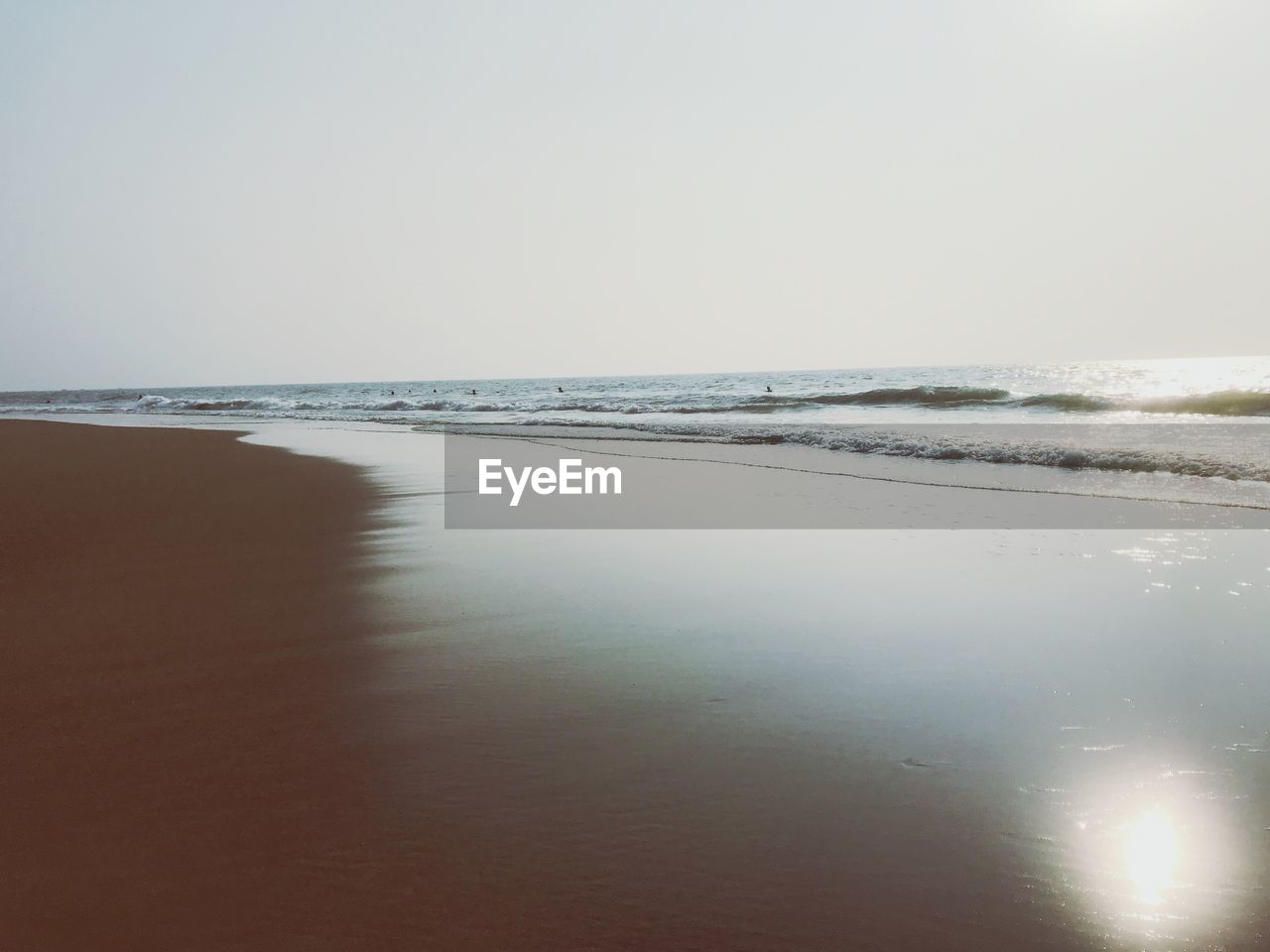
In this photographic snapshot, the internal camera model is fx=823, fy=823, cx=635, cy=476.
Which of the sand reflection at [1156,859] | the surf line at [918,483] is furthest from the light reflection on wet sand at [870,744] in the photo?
the surf line at [918,483]

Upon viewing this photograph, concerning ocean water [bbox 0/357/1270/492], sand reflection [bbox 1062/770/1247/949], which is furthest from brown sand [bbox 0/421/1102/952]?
ocean water [bbox 0/357/1270/492]

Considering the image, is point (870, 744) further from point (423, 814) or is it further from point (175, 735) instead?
point (175, 735)

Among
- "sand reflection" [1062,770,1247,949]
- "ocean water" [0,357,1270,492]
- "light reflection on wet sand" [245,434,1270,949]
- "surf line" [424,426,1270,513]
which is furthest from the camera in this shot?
"ocean water" [0,357,1270,492]

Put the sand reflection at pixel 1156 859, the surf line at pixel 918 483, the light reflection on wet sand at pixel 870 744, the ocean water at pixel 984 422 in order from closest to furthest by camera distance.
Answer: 1. the sand reflection at pixel 1156 859
2. the light reflection on wet sand at pixel 870 744
3. the surf line at pixel 918 483
4. the ocean water at pixel 984 422

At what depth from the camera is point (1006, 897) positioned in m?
2.14

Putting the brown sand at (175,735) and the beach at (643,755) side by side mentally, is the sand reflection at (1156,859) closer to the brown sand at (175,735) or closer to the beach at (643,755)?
the beach at (643,755)

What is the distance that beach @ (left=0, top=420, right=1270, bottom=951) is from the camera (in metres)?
2.10

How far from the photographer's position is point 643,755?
297 centimetres

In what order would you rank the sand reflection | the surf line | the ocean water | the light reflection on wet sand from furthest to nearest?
1. the ocean water
2. the surf line
3. the light reflection on wet sand
4. the sand reflection

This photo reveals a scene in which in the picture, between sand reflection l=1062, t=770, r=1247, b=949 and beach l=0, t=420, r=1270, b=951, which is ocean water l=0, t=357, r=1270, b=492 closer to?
beach l=0, t=420, r=1270, b=951

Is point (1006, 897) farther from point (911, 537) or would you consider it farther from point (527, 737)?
point (911, 537)

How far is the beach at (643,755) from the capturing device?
210 cm

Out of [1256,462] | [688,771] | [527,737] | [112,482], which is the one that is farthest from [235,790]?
[1256,462]

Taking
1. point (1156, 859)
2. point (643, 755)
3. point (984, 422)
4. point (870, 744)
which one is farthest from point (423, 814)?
point (984, 422)
